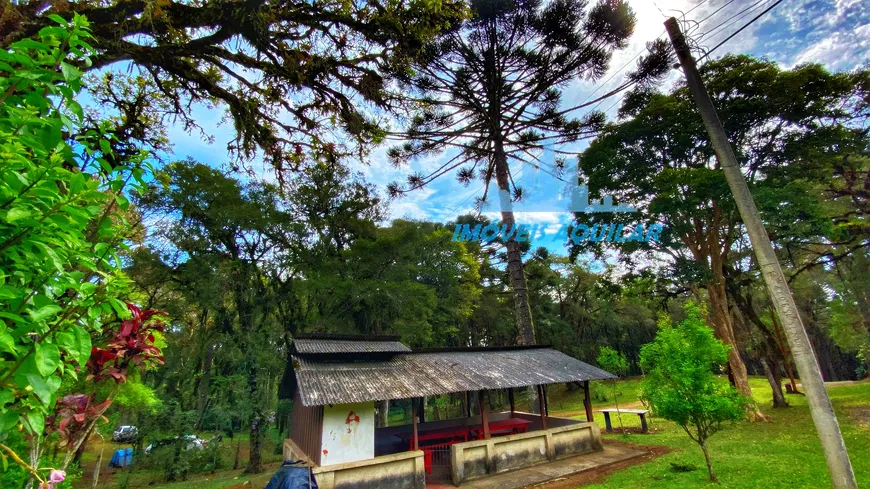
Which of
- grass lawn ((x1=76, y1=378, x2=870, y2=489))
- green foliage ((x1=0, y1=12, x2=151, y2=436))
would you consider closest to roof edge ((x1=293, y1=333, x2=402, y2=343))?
grass lawn ((x1=76, y1=378, x2=870, y2=489))

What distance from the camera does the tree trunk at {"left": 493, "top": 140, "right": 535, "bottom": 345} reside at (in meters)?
13.7

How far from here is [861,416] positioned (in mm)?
12359

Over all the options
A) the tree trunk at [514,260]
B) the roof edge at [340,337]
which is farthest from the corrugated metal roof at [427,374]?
the tree trunk at [514,260]

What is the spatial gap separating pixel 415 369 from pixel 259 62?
8.14 metres

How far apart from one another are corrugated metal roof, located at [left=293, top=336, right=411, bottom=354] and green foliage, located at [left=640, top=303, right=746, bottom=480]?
6.47 meters

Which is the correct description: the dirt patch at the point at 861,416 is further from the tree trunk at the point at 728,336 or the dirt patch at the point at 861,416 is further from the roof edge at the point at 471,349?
the roof edge at the point at 471,349

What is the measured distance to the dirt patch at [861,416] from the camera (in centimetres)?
1135

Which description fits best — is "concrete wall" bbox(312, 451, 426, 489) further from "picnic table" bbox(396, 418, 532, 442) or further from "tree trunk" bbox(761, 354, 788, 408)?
"tree trunk" bbox(761, 354, 788, 408)

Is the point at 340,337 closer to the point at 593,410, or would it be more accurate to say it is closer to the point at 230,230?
the point at 230,230

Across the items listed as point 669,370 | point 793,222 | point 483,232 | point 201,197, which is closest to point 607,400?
point 483,232

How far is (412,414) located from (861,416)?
1579 cm

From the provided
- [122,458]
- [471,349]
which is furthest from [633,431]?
[122,458]

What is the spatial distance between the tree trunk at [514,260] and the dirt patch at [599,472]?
15.5 feet

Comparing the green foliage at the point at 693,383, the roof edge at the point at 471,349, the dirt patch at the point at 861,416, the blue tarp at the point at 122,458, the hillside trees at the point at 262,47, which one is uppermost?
the hillside trees at the point at 262,47
